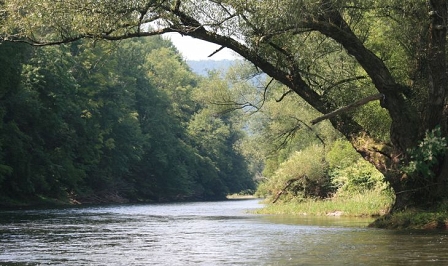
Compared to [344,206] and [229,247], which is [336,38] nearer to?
[229,247]

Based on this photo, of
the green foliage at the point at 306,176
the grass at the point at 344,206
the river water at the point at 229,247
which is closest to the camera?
the river water at the point at 229,247

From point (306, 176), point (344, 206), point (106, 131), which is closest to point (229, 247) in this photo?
point (344, 206)

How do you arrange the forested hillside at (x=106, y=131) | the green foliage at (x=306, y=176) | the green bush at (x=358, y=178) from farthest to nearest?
1. the forested hillside at (x=106, y=131)
2. the green foliage at (x=306, y=176)
3. the green bush at (x=358, y=178)

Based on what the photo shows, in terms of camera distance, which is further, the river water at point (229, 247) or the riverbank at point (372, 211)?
the riverbank at point (372, 211)

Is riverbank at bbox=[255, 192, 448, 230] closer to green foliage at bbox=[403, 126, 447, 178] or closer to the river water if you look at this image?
the river water

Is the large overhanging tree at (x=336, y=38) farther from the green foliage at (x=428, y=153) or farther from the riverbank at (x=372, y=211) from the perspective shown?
the riverbank at (x=372, y=211)

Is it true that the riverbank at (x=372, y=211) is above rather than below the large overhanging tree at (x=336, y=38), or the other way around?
below

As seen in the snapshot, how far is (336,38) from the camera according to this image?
21281 mm

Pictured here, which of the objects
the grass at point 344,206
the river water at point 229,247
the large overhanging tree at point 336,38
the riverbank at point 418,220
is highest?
the large overhanging tree at point 336,38

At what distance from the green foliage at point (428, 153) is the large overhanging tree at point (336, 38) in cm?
3

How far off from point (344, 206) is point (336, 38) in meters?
12.4

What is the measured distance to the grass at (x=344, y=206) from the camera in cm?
2909

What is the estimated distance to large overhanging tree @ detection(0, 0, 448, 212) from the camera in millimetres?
20016

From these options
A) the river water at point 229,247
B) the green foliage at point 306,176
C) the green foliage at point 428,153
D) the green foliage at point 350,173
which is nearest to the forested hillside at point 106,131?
the green foliage at point 306,176
